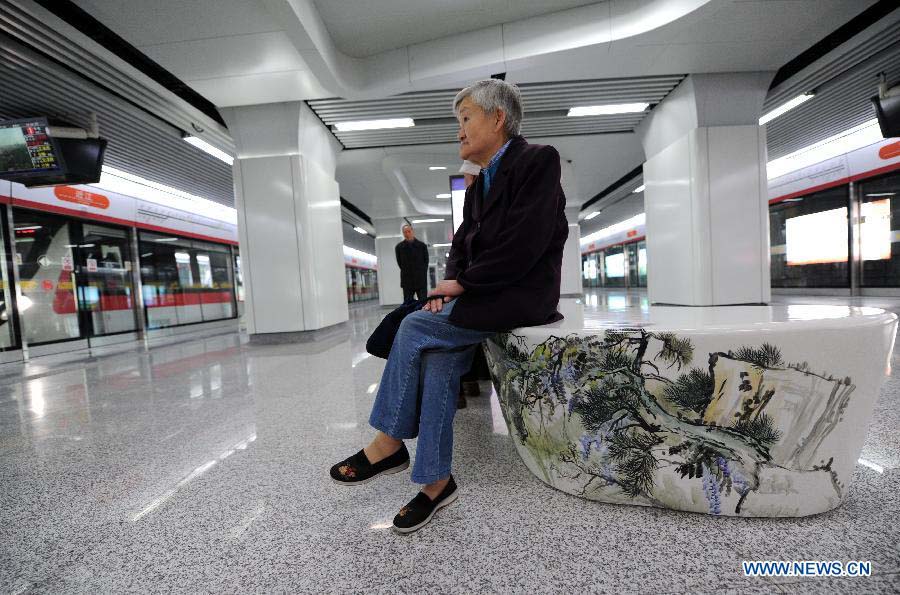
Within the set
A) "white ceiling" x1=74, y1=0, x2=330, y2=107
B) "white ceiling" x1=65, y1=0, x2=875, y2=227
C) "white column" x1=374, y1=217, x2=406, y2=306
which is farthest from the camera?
"white column" x1=374, y1=217, x2=406, y2=306

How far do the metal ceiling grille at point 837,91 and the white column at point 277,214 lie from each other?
7497 millimetres

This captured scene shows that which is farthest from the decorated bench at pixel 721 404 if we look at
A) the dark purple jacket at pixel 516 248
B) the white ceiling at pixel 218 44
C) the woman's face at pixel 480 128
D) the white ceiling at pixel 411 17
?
the white ceiling at pixel 218 44

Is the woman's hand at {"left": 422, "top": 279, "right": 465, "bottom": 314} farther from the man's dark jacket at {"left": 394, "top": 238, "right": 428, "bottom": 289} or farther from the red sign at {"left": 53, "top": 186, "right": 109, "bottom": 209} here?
the red sign at {"left": 53, "top": 186, "right": 109, "bottom": 209}

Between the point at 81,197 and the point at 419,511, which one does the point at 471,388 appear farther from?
the point at 81,197

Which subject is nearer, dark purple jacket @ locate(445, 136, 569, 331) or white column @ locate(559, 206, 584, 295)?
dark purple jacket @ locate(445, 136, 569, 331)

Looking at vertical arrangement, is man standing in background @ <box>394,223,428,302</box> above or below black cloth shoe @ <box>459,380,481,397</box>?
above

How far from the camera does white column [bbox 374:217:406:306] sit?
15.8 m

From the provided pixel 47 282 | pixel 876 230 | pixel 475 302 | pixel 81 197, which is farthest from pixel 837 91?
pixel 47 282

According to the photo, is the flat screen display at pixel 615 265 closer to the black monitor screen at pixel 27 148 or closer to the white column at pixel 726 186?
the white column at pixel 726 186

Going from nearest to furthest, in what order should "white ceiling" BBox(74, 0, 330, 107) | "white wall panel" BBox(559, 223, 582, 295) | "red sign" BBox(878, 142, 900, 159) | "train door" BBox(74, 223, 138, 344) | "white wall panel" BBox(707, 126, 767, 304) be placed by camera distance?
1. "white ceiling" BBox(74, 0, 330, 107)
2. "white wall panel" BBox(707, 126, 767, 304)
3. "train door" BBox(74, 223, 138, 344)
4. "red sign" BBox(878, 142, 900, 159)
5. "white wall panel" BBox(559, 223, 582, 295)

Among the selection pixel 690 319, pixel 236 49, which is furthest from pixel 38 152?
pixel 690 319

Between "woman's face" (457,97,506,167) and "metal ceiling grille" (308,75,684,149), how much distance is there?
4685 mm

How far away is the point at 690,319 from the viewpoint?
1.36m

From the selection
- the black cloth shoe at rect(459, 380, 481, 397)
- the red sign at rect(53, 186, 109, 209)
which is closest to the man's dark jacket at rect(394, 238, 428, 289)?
the black cloth shoe at rect(459, 380, 481, 397)
